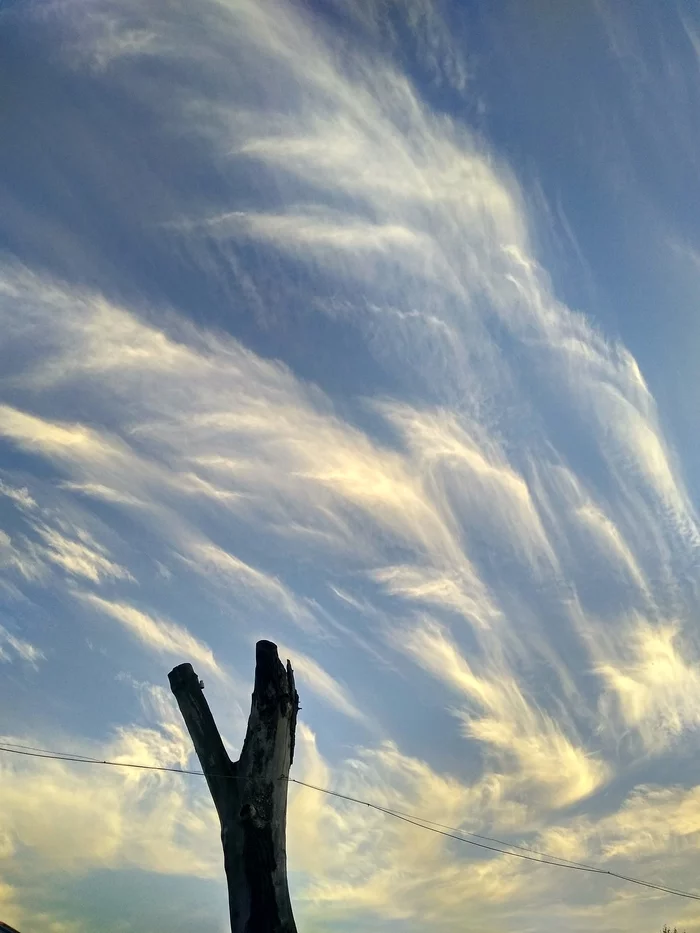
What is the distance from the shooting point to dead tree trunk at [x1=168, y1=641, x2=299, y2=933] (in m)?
10.3

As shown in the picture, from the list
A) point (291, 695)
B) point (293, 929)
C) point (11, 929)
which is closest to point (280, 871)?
point (293, 929)

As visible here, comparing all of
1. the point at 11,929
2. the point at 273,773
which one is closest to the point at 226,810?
the point at 273,773

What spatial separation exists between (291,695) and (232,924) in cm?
337

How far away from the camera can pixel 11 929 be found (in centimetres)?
1319

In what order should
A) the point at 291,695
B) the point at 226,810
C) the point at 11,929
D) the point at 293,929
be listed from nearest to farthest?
1. the point at 293,929
2. the point at 226,810
3. the point at 291,695
4. the point at 11,929

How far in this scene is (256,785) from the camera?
1088cm

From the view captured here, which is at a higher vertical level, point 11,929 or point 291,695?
point 291,695

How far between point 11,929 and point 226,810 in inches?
240

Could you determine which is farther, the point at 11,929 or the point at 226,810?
the point at 11,929

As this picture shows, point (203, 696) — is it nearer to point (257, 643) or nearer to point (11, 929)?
point (257, 643)

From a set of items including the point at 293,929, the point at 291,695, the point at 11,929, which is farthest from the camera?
the point at 11,929

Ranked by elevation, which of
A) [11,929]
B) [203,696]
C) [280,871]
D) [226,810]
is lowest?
[11,929]

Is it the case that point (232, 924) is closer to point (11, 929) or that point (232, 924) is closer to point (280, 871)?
point (280, 871)

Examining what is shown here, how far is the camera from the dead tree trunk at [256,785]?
10.3 meters
